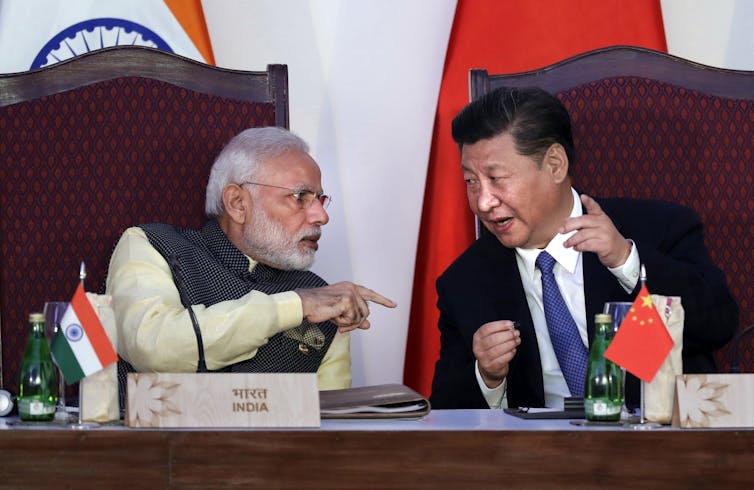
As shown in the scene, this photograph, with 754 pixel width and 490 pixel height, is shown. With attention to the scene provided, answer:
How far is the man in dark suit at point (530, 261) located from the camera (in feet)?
7.01

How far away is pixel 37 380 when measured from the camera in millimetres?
1458

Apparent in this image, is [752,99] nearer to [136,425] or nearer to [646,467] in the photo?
[646,467]

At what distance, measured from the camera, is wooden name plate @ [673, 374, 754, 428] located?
1.32 metres

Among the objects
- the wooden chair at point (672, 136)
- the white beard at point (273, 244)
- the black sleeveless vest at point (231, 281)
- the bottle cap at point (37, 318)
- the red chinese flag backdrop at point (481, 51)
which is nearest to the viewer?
the bottle cap at point (37, 318)

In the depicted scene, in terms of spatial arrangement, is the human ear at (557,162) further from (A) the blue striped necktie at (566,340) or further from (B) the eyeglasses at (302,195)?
(B) the eyeglasses at (302,195)

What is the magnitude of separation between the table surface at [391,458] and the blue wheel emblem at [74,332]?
0.67ft

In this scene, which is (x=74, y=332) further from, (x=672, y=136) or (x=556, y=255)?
(x=672, y=136)

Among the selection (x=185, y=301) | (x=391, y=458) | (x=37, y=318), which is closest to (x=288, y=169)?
(x=185, y=301)

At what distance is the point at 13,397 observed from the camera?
1552 mm

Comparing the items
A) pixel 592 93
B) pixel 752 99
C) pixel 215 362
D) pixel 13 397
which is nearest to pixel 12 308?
pixel 215 362

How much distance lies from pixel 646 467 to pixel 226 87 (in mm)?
1659

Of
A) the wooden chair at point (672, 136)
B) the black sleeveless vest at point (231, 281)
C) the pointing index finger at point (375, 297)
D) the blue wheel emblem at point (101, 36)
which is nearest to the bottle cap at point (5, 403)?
the black sleeveless vest at point (231, 281)

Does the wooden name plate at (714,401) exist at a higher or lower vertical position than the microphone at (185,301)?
lower

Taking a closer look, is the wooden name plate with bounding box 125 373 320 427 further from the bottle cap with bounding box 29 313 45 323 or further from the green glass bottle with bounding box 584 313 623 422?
the green glass bottle with bounding box 584 313 623 422
